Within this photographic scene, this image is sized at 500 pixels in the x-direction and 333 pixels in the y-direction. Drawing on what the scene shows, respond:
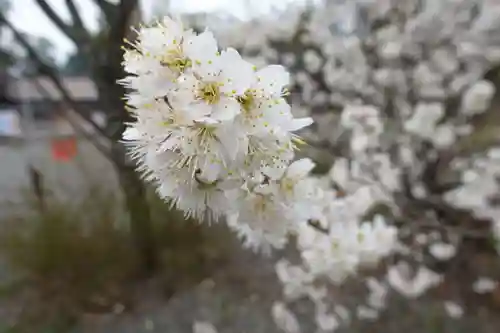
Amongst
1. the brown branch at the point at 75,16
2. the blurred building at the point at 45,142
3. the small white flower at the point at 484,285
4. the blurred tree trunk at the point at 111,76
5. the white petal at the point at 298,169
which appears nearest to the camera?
the white petal at the point at 298,169

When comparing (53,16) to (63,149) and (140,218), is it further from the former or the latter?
(140,218)

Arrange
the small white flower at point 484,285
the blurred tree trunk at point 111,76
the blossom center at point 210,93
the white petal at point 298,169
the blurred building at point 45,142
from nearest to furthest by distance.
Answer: the blossom center at point 210,93, the white petal at point 298,169, the blurred tree trunk at point 111,76, the blurred building at point 45,142, the small white flower at point 484,285

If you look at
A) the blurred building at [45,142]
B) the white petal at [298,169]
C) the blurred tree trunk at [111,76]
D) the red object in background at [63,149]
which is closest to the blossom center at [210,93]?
the white petal at [298,169]

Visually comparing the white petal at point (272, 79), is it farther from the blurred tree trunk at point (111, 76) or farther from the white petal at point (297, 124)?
the blurred tree trunk at point (111, 76)

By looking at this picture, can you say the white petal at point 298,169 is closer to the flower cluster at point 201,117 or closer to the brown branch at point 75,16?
the flower cluster at point 201,117

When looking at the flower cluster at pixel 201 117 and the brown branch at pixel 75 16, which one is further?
the brown branch at pixel 75 16

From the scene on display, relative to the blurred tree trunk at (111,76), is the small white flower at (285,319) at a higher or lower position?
lower

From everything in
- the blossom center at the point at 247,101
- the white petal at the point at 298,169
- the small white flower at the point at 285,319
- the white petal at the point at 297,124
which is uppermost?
the blossom center at the point at 247,101

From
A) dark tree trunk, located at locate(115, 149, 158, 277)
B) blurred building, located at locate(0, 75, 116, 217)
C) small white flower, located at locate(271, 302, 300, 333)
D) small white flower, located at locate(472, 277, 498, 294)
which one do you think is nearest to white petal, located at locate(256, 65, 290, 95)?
dark tree trunk, located at locate(115, 149, 158, 277)

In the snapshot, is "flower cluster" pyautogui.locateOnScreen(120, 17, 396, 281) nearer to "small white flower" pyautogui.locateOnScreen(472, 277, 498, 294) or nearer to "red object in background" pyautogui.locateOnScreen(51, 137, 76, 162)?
"red object in background" pyautogui.locateOnScreen(51, 137, 76, 162)
